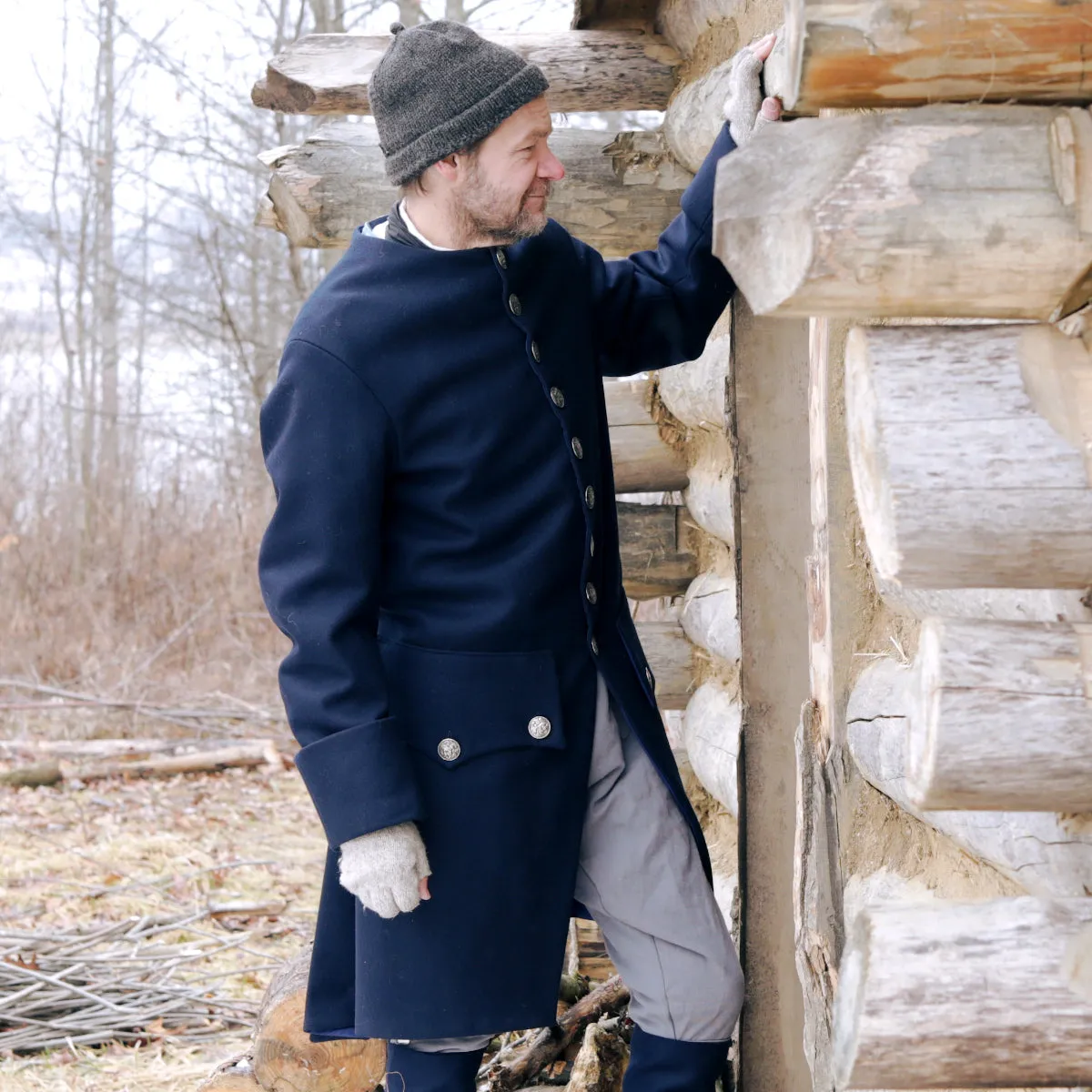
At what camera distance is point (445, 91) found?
2.70 meters

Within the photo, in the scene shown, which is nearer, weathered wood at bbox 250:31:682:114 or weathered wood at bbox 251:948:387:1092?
weathered wood at bbox 251:948:387:1092

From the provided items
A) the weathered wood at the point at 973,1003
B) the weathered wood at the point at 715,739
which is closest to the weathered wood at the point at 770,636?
the weathered wood at the point at 715,739

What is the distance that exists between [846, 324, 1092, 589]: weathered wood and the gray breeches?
3.44ft

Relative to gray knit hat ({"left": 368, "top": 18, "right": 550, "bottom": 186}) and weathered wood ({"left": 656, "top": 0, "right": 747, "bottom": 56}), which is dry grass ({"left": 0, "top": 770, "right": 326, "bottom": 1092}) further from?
weathered wood ({"left": 656, "top": 0, "right": 747, "bottom": 56})

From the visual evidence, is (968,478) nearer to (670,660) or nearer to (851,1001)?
(851,1001)

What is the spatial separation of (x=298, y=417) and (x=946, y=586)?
1244 millimetres

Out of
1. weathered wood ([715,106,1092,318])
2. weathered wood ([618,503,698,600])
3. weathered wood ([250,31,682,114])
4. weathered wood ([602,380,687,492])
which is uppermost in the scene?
weathered wood ([250,31,682,114])

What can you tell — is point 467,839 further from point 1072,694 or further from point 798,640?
point 1072,694

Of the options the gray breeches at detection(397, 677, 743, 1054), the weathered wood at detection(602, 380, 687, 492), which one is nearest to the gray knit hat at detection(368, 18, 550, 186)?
the gray breeches at detection(397, 677, 743, 1054)

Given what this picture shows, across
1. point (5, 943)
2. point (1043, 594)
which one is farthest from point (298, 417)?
point (5, 943)

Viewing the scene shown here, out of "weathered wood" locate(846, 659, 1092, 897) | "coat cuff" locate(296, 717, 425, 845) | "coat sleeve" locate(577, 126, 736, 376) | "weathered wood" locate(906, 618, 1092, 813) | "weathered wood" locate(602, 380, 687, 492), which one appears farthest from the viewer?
"weathered wood" locate(602, 380, 687, 492)

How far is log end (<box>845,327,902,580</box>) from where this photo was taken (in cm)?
188

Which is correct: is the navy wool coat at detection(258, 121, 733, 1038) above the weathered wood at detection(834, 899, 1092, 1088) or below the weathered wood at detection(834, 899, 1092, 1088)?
above

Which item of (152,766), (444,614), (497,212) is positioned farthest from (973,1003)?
(152,766)
